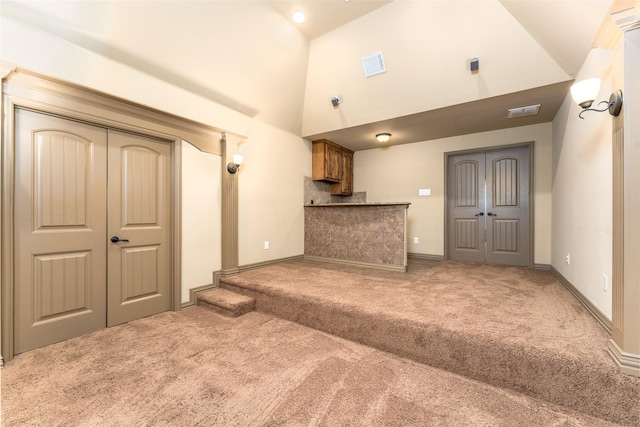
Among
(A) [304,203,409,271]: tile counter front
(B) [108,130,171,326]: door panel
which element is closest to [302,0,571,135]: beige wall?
(A) [304,203,409,271]: tile counter front

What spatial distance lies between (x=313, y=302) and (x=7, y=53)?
330 cm

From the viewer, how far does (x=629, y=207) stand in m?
1.57

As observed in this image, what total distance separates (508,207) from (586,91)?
3.13 metres

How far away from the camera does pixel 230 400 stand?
5.42 ft

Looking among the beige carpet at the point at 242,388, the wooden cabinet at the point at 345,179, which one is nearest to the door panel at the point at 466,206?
the wooden cabinet at the point at 345,179

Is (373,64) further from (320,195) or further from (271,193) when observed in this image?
(320,195)

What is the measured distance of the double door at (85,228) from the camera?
7.14ft

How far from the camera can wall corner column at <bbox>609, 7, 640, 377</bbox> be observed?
1.53 metres

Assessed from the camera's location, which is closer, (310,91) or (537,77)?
(537,77)

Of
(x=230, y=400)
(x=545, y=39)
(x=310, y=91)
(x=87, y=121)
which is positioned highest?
(x=310, y=91)

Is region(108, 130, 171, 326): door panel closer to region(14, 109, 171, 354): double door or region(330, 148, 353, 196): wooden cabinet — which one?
region(14, 109, 171, 354): double door

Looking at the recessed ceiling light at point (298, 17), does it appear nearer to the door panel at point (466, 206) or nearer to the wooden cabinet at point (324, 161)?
the wooden cabinet at point (324, 161)

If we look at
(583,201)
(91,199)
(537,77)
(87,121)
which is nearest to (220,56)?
(87,121)

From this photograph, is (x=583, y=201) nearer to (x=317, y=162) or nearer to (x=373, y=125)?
(x=373, y=125)
